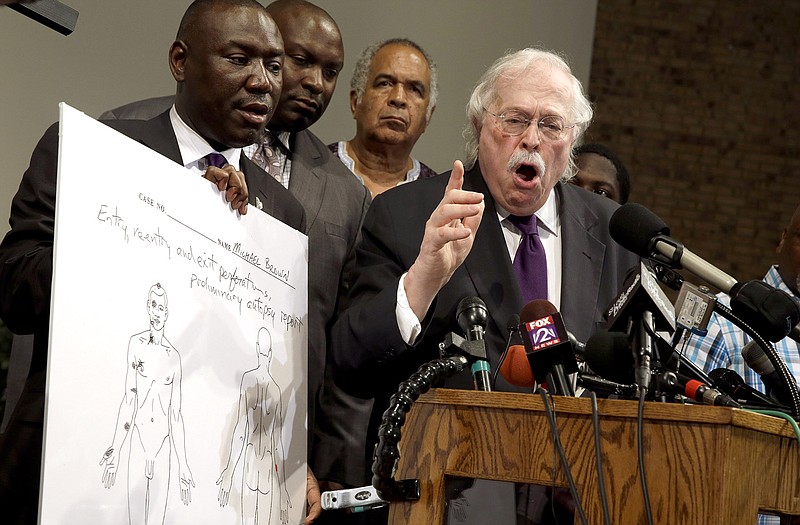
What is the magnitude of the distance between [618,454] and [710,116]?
6.32 metres

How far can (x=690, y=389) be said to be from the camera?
180 centimetres

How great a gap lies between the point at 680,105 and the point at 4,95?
4742 mm

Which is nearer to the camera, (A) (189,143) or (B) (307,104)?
(A) (189,143)

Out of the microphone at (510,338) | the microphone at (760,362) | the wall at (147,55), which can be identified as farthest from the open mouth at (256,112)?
the wall at (147,55)

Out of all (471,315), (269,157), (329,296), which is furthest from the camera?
(269,157)

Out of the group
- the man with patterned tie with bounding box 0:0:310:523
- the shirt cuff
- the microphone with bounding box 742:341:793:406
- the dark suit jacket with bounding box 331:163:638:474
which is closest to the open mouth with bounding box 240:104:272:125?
the man with patterned tie with bounding box 0:0:310:523

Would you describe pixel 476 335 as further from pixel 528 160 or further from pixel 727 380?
pixel 528 160

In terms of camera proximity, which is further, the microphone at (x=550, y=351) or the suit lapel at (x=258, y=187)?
the suit lapel at (x=258, y=187)

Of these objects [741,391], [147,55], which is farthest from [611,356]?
[147,55]

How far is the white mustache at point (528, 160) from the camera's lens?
8.88ft

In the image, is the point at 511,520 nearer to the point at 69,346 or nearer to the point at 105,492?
the point at 105,492

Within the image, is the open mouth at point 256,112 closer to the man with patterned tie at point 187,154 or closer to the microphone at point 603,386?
the man with patterned tie at point 187,154

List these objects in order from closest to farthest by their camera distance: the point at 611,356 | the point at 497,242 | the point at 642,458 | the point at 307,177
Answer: the point at 642,458, the point at 611,356, the point at 497,242, the point at 307,177

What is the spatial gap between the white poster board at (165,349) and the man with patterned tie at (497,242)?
0.21 m
